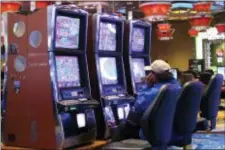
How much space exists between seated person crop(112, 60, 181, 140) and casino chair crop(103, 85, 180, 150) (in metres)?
0.38

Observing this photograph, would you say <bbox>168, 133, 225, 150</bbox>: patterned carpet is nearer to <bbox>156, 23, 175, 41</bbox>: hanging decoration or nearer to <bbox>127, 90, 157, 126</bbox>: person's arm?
<bbox>127, 90, 157, 126</bbox>: person's arm

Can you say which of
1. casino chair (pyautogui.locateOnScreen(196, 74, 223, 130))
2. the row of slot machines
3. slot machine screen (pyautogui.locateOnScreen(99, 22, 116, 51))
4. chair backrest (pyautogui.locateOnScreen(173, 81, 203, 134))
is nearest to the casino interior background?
casino chair (pyautogui.locateOnScreen(196, 74, 223, 130))

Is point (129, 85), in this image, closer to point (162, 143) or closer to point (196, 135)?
point (162, 143)

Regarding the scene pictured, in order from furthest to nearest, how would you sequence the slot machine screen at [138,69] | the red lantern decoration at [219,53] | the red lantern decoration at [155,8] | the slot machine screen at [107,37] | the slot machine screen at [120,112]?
the red lantern decoration at [219,53], the red lantern decoration at [155,8], the slot machine screen at [138,69], the slot machine screen at [120,112], the slot machine screen at [107,37]

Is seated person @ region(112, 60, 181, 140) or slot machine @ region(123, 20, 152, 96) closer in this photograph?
seated person @ region(112, 60, 181, 140)

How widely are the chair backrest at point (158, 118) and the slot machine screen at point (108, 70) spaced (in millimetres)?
1093

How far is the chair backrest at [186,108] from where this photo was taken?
11.6 ft

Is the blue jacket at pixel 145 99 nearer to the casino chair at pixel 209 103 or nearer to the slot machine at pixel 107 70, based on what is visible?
the slot machine at pixel 107 70

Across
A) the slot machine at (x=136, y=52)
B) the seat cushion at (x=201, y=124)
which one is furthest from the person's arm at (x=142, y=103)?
the seat cushion at (x=201, y=124)

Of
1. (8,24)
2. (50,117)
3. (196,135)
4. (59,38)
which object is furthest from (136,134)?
(196,135)

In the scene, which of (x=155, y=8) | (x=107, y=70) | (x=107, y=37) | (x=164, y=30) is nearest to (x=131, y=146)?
(x=107, y=70)

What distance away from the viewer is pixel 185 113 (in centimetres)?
354

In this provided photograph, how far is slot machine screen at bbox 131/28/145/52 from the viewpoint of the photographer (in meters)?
4.73

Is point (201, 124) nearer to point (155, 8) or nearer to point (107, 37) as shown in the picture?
point (107, 37)
